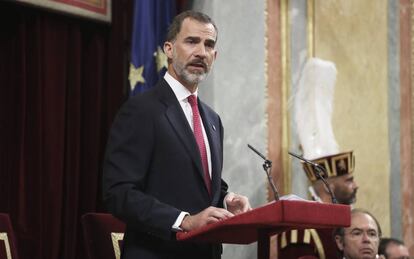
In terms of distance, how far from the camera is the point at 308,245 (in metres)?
4.84

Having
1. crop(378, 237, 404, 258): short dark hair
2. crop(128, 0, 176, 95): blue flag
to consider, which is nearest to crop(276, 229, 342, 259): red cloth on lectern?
crop(378, 237, 404, 258): short dark hair

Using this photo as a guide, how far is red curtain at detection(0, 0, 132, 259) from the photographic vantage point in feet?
15.2

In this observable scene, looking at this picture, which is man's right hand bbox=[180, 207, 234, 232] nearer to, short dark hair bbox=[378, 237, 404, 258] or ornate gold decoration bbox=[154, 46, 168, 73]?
ornate gold decoration bbox=[154, 46, 168, 73]

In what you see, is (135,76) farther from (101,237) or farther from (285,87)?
(101,237)

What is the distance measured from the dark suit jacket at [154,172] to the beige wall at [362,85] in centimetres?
333

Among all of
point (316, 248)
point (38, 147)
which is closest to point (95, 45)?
point (38, 147)

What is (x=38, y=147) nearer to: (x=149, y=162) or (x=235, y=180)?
(x=235, y=180)

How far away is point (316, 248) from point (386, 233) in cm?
149

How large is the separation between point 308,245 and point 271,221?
2.72m

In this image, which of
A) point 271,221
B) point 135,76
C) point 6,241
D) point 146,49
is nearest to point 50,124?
point 135,76

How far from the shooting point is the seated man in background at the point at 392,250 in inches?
198

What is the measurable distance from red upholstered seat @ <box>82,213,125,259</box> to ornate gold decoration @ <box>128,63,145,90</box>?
157 cm

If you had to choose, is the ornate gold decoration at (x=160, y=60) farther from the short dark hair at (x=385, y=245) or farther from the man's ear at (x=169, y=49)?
the man's ear at (x=169, y=49)

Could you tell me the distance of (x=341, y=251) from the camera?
15.6 feet
